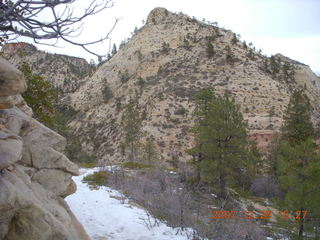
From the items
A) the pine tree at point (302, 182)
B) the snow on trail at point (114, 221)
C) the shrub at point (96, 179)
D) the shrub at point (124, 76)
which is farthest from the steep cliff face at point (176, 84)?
the snow on trail at point (114, 221)

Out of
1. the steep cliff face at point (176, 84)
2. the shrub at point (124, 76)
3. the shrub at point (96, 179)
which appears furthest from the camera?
the shrub at point (124, 76)

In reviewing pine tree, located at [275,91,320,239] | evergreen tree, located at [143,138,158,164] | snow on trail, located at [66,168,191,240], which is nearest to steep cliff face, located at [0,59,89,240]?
snow on trail, located at [66,168,191,240]

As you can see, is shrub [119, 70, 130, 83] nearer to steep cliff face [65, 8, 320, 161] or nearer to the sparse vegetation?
steep cliff face [65, 8, 320, 161]

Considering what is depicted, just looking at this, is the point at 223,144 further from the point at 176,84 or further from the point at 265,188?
the point at 176,84

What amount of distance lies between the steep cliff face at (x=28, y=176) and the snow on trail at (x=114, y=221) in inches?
55.6

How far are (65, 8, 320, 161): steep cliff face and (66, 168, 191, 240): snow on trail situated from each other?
2003 centimetres

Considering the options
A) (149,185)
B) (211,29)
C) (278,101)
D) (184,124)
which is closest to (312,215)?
(149,185)

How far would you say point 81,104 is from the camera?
171 ft

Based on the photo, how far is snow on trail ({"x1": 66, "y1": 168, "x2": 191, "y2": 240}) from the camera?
225 inches

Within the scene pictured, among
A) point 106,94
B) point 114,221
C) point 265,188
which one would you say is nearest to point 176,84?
point 106,94

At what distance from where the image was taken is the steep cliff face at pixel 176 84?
3297cm

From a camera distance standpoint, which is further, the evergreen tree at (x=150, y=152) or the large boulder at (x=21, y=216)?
the evergreen tree at (x=150, y=152)

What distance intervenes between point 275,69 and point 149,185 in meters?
39.1

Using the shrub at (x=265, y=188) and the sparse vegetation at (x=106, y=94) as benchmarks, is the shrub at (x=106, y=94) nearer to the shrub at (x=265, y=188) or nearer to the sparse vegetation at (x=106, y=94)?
the sparse vegetation at (x=106, y=94)
